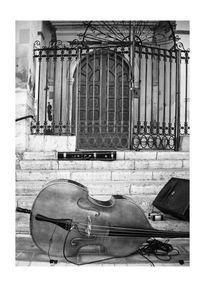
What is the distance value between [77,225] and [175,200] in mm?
1093

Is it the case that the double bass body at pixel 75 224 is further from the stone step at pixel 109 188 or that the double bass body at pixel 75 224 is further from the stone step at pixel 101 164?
the stone step at pixel 101 164

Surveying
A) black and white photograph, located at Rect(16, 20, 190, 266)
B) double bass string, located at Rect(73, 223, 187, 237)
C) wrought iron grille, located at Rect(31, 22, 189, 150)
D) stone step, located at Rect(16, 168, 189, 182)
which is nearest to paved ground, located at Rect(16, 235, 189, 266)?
black and white photograph, located at Rect(16, 20, 190, 266)

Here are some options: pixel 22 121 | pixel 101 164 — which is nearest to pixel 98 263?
pixel 101 164

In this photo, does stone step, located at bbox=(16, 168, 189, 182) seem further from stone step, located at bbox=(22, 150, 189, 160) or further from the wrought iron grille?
the wrought iron grille

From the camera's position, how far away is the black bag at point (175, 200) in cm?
261

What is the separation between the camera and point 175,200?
2773mm

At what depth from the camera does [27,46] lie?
4.64 metres

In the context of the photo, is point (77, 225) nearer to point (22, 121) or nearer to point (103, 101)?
point (22, 121)

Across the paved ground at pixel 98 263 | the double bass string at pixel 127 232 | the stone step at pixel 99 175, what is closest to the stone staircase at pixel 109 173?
the stone step at pixel 99 175
